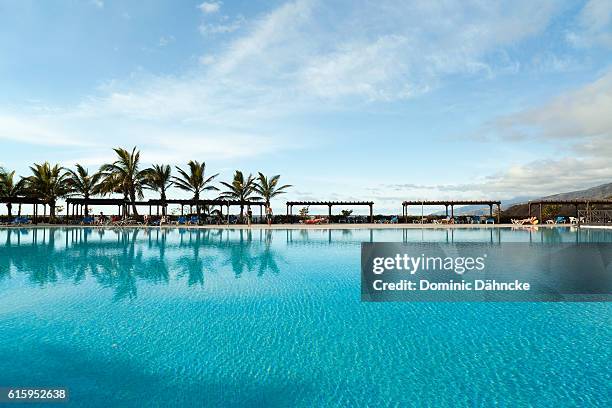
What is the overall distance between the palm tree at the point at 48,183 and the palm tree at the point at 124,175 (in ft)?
17.0

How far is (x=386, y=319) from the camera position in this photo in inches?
247

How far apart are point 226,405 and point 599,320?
6390 millimetres

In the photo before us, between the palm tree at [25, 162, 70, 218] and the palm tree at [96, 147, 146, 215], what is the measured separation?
520cm

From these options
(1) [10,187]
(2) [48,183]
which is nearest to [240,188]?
(2) [48,183]

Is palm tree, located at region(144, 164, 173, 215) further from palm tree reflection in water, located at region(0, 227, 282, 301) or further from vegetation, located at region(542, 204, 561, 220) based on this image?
vegetation, located at region(542, 204, 561, 220)

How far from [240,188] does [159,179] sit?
7.24 m

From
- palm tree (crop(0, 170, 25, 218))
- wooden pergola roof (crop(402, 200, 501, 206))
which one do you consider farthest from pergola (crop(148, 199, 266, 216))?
wooden pergola roof (crop(402, 200, 501, 206))

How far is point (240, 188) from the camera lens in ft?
113

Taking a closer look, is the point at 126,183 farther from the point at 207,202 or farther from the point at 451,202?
the point at 451,202

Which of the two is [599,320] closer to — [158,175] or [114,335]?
[114,335]

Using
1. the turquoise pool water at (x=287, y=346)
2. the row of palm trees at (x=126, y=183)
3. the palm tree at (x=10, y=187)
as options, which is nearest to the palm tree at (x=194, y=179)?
the row of palm trees at (x=126, y=183)

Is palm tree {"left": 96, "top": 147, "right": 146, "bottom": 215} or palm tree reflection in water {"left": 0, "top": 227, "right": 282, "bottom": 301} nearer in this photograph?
palm tree reflection in water {"left": 0, "top": 227, "right": 282, "bottom": 301}

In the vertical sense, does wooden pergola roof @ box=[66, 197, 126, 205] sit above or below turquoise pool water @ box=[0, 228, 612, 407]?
above

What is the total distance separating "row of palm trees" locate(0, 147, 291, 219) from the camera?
32156 millimetres
